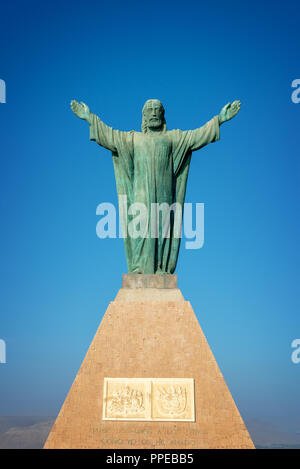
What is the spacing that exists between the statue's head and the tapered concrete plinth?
3904 millimetres

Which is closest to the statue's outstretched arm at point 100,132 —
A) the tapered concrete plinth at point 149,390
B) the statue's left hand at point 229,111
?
the statue's left hand at point 229,111

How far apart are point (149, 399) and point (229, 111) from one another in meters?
6.41

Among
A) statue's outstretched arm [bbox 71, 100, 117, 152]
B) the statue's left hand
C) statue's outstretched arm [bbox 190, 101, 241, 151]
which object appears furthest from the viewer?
the statue's left hand

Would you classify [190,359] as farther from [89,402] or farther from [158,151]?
[158,151]

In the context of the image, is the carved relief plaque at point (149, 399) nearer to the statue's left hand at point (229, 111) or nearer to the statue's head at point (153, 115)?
the statue's head at point (153, 115)

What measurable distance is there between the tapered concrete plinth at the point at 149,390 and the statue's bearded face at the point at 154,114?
12.8ft

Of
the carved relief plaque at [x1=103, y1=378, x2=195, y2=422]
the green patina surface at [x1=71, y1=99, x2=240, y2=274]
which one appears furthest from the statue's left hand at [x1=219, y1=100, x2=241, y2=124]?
the carved relief plaque at [x1=103, y1=378, x2=195, y2=422]

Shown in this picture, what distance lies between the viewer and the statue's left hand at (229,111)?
1237 cm

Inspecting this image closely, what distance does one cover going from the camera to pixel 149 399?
974 cm

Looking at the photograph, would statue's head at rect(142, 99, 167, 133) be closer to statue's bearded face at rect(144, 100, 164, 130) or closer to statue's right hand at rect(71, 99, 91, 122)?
statue's bearded face at rect(144, 100, 164, 130)

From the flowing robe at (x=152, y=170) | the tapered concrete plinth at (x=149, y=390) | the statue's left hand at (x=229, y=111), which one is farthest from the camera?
the statue's left hand at (x=229, y=111)

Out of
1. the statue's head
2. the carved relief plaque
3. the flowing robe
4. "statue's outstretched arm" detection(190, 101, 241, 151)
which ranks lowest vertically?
the carved relief plaque

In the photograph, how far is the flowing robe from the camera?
1176cm

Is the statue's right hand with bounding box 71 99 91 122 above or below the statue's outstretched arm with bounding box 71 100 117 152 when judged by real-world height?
above
